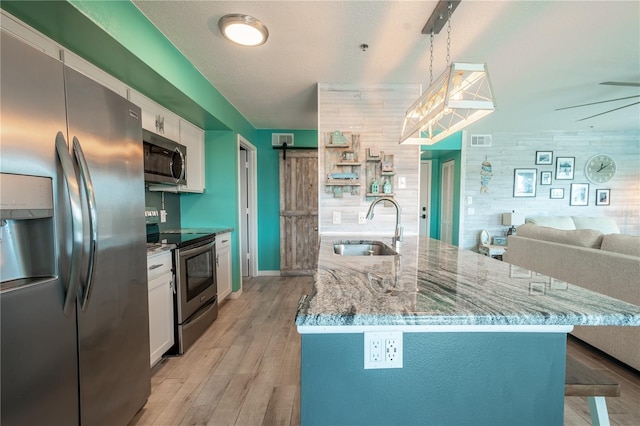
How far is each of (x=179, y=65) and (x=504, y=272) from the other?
8.55 feet

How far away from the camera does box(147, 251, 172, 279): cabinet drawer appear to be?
1.78 m

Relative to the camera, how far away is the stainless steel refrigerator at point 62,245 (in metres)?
0.84

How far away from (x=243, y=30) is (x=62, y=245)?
64.3 inches

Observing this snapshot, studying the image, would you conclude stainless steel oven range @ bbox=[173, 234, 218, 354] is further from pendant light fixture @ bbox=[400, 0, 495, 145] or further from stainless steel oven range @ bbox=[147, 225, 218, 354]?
pendant light fixture @ bbox=[400, 0, 495, 145]

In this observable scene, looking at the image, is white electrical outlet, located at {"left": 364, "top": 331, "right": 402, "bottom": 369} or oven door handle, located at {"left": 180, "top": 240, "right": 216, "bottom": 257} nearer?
white electrical outlet, located at {"left": 364, "top": 331, "right": 402, "bottom": 369}

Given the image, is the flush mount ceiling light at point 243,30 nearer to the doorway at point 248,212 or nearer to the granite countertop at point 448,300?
the granite countertop at point 448,300

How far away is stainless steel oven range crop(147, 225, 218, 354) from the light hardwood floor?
0.43 feet

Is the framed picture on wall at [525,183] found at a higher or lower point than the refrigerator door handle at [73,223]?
higher

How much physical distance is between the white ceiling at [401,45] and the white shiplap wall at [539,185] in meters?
1.66

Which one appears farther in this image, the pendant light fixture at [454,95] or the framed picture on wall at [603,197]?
the framed picture on wall at [603,197]

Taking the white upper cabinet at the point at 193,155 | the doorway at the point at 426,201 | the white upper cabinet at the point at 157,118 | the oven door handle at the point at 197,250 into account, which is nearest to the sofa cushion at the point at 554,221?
the doorway at the point at 426,201

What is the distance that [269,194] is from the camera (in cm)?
431

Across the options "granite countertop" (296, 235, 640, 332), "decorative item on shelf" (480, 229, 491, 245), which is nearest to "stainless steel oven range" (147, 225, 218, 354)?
"granite countertop" (296, 235, 640, 332)

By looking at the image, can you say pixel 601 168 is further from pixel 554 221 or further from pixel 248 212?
pixel 248 212
